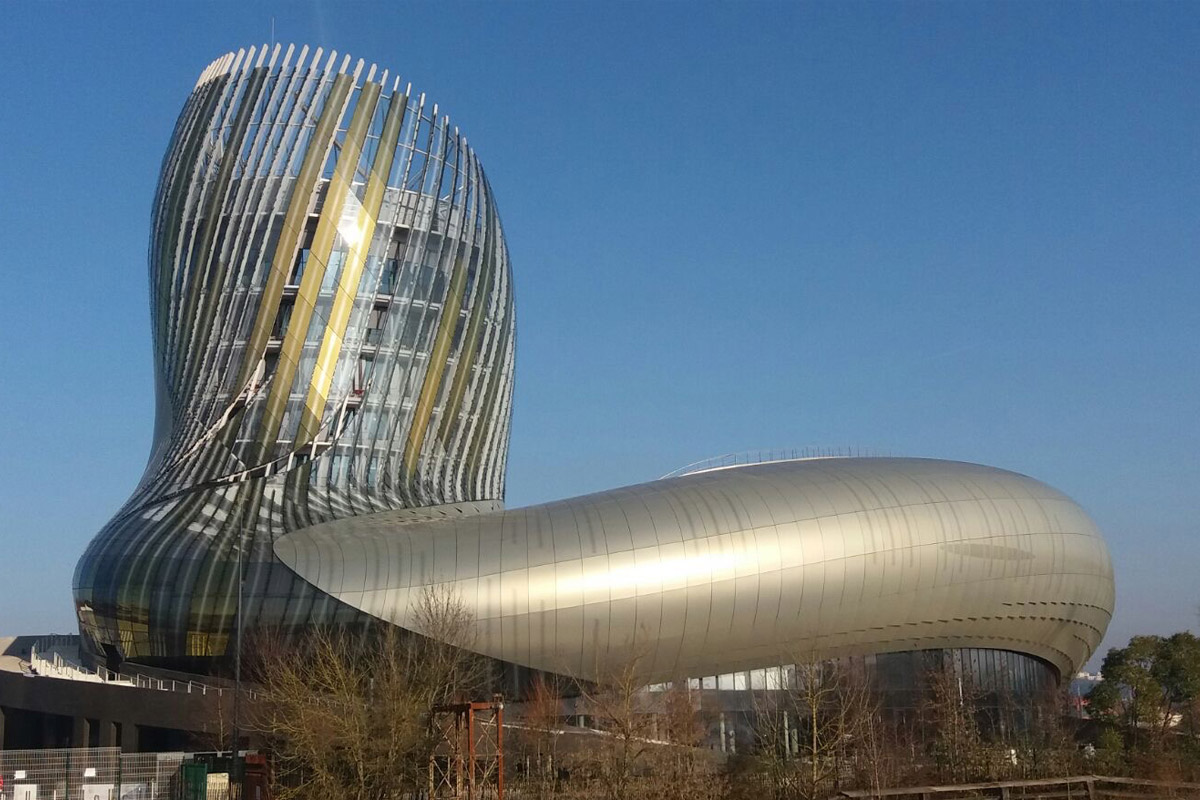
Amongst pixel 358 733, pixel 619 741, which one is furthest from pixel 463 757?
pixel 619 741

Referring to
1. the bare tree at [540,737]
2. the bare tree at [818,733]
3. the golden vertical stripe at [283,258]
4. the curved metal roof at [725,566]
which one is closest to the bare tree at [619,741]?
the bare tree at [540,737]

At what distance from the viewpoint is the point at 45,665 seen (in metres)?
56.6

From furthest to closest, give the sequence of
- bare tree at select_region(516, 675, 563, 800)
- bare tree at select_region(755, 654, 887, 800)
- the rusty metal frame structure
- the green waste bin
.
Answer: bare tree at select_region(516, 675, 563, 800) < bare tree at select_region(755, 654, 887, 800) < the green waste bin < the rusty metal frame structure

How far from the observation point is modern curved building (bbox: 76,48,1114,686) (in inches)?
1863

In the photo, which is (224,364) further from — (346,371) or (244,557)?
(244,557)

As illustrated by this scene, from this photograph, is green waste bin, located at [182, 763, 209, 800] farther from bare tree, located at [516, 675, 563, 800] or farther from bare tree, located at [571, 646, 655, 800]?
bare tree, located at [571, 646, 655, 800]

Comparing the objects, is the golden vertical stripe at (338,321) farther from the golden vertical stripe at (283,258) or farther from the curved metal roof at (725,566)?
the curved metal roof at (725,566)

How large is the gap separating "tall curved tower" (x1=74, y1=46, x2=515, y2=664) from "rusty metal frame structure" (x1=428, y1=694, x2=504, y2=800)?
21.9m

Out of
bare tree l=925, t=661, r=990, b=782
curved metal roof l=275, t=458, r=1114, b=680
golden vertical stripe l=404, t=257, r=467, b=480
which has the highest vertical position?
golden vertical stripe l=404, t=257, r=467, b=480

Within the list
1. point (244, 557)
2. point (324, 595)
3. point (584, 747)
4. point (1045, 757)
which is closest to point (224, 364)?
point (244, 557)

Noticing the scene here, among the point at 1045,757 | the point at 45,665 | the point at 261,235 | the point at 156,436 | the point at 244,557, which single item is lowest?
the point at 1045,757

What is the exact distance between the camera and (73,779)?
32.9 metres

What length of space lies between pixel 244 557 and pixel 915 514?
27421 millimetres

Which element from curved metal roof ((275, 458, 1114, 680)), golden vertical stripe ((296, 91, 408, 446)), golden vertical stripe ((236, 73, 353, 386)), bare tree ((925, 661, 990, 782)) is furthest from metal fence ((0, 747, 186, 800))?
golden vertical stripe ((236, 73, 353, 386))
